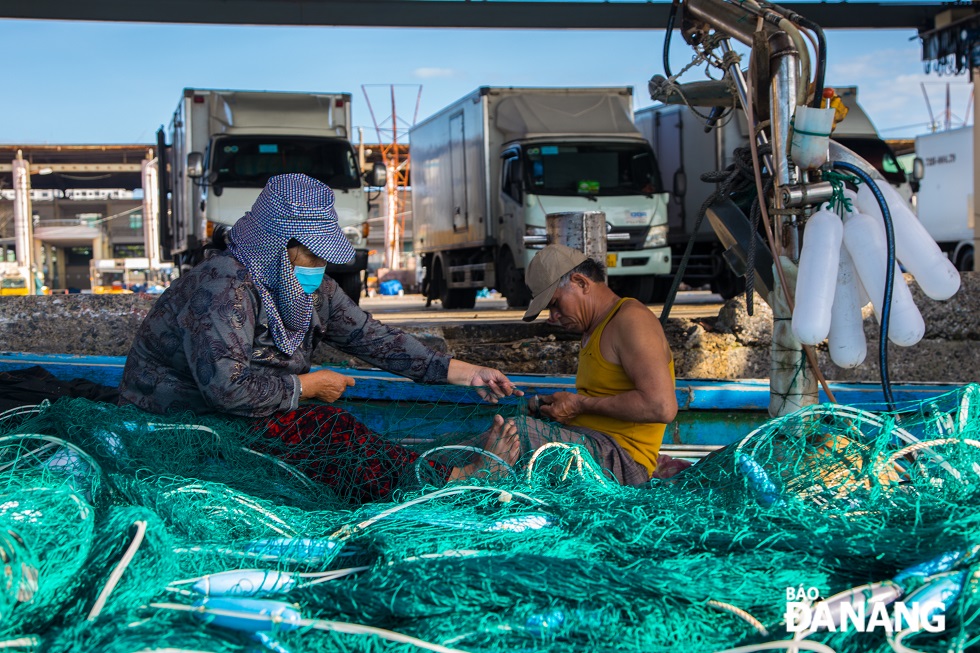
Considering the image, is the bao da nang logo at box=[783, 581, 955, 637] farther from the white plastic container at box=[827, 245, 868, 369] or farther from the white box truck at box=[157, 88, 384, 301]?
the white box truck at box=[157, 88, 384, 301]

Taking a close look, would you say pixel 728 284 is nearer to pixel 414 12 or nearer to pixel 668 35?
pixel 414 12

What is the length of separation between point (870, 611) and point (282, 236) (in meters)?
2.25

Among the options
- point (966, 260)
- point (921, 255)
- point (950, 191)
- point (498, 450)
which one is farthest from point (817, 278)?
point (950, 191)

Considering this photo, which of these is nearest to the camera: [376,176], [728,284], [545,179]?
[545,179]

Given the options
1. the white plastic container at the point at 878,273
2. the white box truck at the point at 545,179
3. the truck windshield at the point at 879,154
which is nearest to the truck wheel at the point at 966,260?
the truck windshield at the point at 879,154

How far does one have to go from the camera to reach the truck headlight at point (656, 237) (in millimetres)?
12930

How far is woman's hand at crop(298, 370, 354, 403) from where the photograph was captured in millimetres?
3381

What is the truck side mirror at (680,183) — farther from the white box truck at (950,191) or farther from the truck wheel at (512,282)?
the white box truck at (950,191)

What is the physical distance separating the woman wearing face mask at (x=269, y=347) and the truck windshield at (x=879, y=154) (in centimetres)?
1174

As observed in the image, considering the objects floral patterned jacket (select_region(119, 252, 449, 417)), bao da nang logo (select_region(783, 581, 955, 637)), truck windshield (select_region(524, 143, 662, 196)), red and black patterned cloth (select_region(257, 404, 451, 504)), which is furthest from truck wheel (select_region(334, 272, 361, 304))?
bao da nang logo (select_region(783, 581, 955, 637))

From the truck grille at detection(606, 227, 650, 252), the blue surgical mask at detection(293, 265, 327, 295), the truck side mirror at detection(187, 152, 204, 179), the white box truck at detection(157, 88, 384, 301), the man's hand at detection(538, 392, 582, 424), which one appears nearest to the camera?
the blue surgical mask at detection(293, 265, 327, 295)

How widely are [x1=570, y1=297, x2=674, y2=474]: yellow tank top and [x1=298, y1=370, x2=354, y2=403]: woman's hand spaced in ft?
3.17

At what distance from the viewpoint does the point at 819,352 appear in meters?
6.45

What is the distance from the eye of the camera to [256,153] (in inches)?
496
